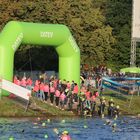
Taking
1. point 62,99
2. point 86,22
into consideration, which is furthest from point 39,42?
point 86,22

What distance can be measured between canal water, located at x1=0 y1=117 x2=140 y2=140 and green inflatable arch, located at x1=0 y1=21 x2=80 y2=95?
6245 millimetres

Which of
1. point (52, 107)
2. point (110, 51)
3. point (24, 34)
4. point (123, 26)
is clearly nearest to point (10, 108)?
point (52, 107)

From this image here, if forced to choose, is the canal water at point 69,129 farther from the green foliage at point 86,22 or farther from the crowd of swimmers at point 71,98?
the green foliage at point 86,22

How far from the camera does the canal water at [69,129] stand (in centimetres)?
3456

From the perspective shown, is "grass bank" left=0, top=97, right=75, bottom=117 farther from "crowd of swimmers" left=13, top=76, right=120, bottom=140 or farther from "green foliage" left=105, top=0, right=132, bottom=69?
"green foliage" left=105, top=0, right=132, bottom=69

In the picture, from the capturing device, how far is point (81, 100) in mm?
45781

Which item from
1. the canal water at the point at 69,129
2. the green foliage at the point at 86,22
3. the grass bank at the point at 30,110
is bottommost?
the canal water at the point at 69,129

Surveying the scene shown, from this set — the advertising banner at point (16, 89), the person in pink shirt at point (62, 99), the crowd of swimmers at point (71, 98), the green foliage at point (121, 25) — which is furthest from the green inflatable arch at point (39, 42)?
the green foliage at point (121, 25)

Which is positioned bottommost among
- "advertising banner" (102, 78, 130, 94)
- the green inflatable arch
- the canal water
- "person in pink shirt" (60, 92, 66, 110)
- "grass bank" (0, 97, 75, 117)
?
the canal water

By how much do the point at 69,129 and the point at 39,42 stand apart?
42.8ft

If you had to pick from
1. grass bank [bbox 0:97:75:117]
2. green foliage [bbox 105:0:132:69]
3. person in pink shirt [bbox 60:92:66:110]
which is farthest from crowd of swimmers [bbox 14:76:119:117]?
green foliage [bbox 105:0:132:69]

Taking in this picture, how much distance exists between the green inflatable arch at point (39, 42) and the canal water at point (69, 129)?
6245 millimetres

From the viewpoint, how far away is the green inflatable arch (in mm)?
46219

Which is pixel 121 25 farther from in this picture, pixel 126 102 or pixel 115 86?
pixel 126 102
